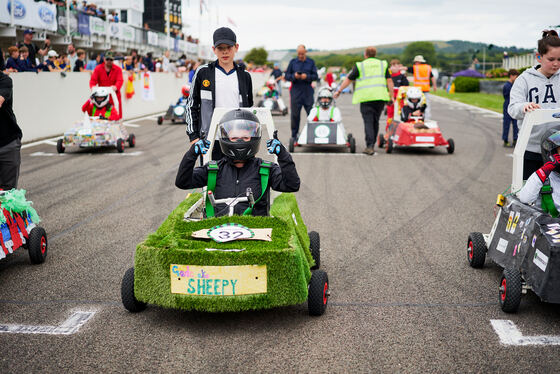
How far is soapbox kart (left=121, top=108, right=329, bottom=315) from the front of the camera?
4.16 meters

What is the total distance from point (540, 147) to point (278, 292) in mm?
2533

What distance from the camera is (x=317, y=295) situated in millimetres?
4469

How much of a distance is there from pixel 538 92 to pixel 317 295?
2840 mm

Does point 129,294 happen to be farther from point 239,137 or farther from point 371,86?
point 371,86

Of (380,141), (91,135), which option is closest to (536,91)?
(380,141)

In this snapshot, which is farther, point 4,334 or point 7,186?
point 7,186

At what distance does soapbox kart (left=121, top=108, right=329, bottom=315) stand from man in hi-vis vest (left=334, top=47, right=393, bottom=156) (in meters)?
8.48

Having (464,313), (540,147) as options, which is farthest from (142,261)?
(540,147)

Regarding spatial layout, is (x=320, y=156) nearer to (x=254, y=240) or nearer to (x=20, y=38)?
(x=254, y=240)

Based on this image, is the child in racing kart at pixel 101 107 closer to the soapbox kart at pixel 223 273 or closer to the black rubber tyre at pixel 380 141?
the black rubber tyre at pixel 380 141

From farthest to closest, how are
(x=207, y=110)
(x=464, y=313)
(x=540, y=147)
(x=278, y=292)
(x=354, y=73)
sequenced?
(x=354, y=73) < (x=207, y=110) < (x=540, y=147) < (x=464, y=313) < (x=278, y=292)

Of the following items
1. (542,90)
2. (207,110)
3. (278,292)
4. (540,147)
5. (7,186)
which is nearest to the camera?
(278,292)

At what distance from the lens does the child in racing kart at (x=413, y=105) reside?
13570 mm

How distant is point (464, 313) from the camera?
4.62 m
